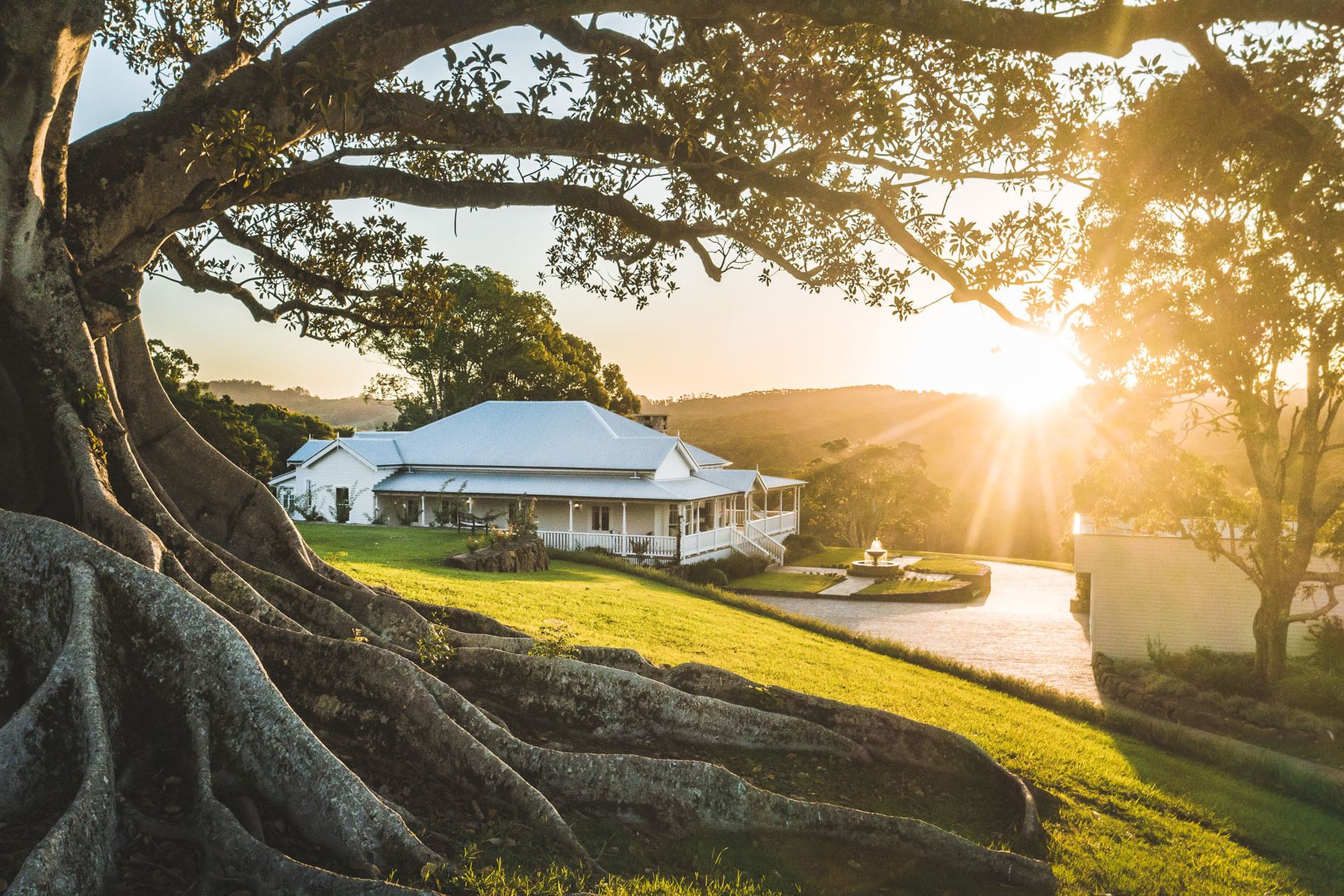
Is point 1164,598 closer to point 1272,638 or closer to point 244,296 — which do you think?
point 1272,638

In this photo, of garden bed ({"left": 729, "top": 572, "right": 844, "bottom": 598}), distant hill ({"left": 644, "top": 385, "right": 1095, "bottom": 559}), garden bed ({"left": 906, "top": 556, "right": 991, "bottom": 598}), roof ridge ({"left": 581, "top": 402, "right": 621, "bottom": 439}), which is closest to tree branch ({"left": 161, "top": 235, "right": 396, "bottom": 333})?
garden bed ({"left": 729, "top": 572, "right": 844, "bottom": 598})

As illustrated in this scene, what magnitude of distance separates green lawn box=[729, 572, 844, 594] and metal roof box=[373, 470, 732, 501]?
167 inches

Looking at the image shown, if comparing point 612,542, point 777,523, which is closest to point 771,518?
point 777,523

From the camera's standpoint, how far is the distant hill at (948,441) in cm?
6588

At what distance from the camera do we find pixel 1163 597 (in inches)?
866

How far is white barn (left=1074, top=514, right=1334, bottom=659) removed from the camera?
2162 cm

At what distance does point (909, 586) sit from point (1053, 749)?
24.9m

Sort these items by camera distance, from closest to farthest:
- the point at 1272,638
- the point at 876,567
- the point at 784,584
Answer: the point at 1272,638 → the point at 784,584 → the point at 876,567

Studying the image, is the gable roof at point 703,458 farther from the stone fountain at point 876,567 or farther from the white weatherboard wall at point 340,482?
the white weatherboard wall at point 340,482

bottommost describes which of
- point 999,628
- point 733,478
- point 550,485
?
point 999,628

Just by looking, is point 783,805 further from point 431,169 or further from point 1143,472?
point 1143,472

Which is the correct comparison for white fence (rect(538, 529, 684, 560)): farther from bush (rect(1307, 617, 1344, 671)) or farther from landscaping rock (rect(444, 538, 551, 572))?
bush (rect(1307, 617, 1344, 671))

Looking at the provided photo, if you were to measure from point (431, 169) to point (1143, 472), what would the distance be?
47.6 feet

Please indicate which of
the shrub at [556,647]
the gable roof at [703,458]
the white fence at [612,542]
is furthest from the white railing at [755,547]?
the shrub at [556,647]
